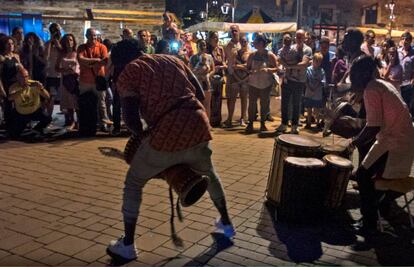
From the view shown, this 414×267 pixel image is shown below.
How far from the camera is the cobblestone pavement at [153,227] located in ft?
13.1

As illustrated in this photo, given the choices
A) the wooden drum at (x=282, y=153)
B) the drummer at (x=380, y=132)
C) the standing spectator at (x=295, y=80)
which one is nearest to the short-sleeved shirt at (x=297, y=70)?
the standing spectator at (x=295, y=80)

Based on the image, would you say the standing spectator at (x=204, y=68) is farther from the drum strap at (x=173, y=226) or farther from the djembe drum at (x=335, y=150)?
the drum strap at (x=173, y=226)

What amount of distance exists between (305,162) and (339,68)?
5531 millimetres

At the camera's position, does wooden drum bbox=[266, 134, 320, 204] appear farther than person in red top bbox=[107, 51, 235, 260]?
Yes

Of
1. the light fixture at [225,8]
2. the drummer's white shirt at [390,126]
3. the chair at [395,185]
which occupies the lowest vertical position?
the chair at [395,185]

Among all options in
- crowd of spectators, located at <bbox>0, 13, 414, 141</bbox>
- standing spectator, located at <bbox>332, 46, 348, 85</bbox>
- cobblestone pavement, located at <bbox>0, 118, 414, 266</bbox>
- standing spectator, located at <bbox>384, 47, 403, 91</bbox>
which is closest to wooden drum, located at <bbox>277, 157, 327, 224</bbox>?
cobblestone pavement, located at <bbox>0, 118, 414, 266</bbox>

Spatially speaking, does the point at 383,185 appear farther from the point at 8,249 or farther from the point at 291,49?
the point at 291,49

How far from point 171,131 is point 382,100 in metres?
1.91

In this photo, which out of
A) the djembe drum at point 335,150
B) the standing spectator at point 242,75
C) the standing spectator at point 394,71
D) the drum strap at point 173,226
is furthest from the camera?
the standing spectator at point 394,71

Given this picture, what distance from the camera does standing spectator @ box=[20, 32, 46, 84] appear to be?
9.56 metres

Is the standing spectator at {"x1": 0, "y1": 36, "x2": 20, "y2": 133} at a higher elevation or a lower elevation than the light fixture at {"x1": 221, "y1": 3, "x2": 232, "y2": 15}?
lower

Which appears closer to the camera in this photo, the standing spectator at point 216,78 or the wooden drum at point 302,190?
the wooden drum at point 302,190

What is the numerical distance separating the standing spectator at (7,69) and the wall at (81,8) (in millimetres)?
9276

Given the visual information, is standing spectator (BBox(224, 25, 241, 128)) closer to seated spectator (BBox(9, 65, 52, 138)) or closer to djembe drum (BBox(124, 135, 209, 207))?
seated spectator (BBox(9, 65, 52, 138))
